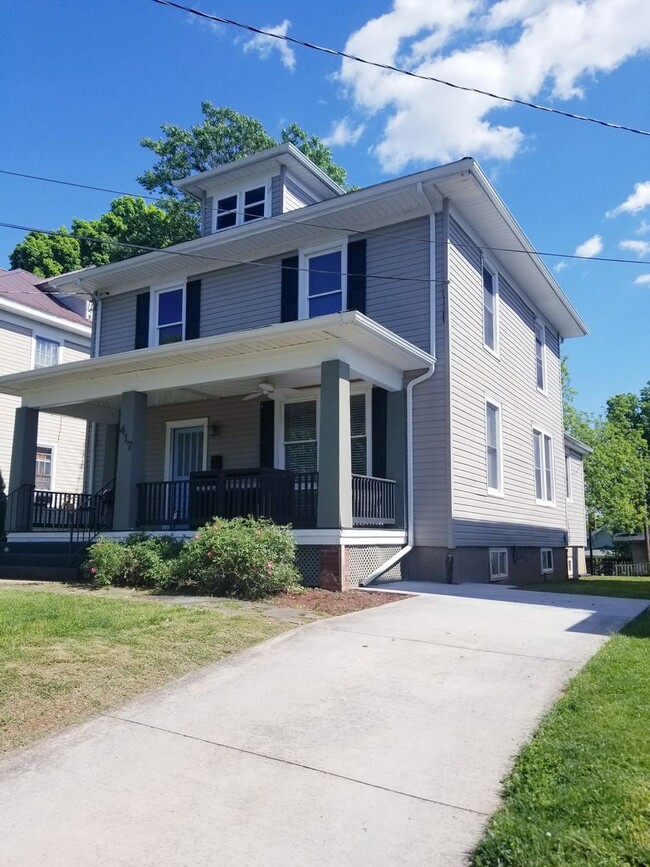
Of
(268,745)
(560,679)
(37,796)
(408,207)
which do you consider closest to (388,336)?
(408,207)

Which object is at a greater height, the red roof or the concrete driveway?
the red roof

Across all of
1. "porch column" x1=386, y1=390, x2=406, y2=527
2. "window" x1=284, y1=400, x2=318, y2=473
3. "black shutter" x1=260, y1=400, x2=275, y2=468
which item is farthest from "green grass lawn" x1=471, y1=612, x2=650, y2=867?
"black shutter" x1=260, y1=400, x2=275, y2=468

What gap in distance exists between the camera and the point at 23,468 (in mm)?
13984

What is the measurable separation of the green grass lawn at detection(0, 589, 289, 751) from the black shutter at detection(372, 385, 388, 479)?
4837mm

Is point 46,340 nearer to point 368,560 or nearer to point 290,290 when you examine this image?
point 290,290

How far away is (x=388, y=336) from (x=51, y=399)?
735cm

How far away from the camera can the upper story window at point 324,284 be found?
13289mm

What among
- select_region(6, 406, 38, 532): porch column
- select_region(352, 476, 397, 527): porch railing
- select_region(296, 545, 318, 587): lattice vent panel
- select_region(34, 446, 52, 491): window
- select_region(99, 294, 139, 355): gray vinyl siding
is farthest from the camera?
select_region(34, 446, 52, 491): window

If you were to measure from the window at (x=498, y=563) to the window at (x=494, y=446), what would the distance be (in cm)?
120

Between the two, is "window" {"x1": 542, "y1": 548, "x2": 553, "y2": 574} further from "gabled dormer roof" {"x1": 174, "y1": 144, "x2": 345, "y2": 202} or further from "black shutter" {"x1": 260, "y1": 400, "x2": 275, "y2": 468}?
"gabled dormer roof" {"x1": 174, "y1": 144, "x2": 345, "y2": 202}

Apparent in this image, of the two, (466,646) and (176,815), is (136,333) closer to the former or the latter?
(466,646)

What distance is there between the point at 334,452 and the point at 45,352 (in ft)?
46.4

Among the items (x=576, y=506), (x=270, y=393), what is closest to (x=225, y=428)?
(x=270, y=393)

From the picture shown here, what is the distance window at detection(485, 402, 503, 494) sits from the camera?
14.2 meters
